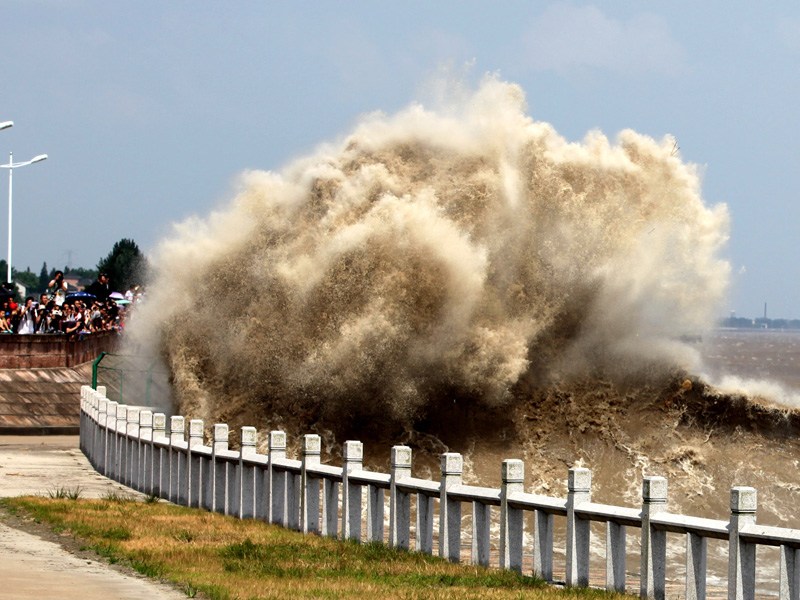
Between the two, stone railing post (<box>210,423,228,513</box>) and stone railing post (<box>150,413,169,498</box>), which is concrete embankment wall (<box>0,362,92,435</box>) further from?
stone railing post (<box>210,423,228,513</box>)

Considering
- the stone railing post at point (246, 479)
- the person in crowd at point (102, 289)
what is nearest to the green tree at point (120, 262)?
the person in crowd at point (102, 289)

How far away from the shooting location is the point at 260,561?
531 inches

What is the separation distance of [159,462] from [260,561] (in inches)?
307

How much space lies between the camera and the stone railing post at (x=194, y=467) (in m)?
19.3

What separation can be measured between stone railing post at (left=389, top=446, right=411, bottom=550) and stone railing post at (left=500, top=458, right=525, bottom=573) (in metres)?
1.52

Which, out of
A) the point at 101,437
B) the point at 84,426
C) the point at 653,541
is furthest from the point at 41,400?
the point at 653,541

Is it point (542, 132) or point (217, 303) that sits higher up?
point (542, 132)

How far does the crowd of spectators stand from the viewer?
41.2 metres

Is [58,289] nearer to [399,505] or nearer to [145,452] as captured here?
[145,452]

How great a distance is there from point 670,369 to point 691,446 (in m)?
1.61

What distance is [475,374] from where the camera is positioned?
2391 centimetres

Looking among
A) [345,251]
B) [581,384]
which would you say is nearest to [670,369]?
[581,384]

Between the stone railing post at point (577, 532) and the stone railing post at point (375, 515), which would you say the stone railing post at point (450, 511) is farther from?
the stone railing post at point (577, 532)

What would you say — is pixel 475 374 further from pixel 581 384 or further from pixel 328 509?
pixel 328 509
